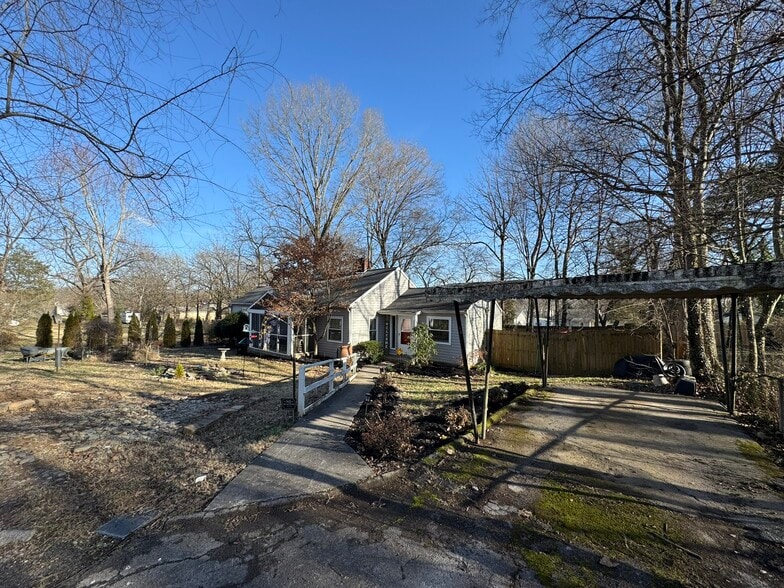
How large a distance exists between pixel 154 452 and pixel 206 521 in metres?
2.41

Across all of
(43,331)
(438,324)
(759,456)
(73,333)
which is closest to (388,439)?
(759,456)

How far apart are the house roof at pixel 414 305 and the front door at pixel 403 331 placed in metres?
0.60

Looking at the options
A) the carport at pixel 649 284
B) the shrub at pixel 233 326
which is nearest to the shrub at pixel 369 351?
the shrub at pixel 233 326

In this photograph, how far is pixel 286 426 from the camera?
21.0ft

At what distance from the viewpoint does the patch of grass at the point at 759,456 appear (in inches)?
173

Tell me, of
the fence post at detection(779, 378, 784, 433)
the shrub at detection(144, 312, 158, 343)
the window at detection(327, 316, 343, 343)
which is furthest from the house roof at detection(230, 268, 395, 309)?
the fence post at detection(779, 378, 784, 433)

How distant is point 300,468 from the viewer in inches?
180

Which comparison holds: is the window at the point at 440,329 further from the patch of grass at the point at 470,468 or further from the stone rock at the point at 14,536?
the stone rock at the point at 14,536

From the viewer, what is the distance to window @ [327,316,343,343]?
55.8 ft

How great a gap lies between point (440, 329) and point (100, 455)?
12.8 metres

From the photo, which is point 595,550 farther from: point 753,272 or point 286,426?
point 286,426

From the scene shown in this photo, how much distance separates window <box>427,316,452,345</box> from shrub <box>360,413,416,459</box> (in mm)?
10468

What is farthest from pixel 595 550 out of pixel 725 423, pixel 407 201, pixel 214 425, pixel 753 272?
pixel 407 201

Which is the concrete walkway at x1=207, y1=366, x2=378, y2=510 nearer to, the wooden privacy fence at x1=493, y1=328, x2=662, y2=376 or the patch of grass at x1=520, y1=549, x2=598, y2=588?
the patch of grass at x1=520, y1=549, x2=598, y2=588
